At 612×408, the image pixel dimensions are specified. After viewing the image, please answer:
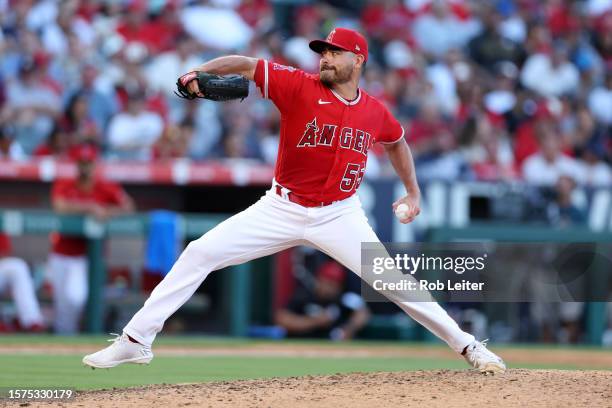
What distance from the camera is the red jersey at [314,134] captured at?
6.12 m

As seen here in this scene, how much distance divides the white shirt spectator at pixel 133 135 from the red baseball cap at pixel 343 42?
5.60 meters

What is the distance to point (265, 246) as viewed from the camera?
6.24 metres

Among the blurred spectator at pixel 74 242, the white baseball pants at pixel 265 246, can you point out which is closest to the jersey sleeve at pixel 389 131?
the white baseball pants at pixel 265 246

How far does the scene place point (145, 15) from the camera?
43.8 ft

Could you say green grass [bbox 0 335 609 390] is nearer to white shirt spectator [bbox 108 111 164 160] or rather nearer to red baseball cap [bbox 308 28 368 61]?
white shirt spectator [bbox 108 111 164 160]

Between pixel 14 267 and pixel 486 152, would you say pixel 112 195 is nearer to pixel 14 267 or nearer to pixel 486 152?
pixel 14 267

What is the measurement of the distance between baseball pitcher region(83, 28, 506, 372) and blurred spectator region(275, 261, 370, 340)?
5.29 meters

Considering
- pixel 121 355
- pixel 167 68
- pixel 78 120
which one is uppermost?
pixel 167 68

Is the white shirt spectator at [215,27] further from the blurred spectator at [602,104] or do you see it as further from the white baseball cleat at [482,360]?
the white baseball cleat at [482,360]

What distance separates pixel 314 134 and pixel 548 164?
790 centimetres

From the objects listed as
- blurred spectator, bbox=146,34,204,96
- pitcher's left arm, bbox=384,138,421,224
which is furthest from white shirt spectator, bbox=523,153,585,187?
pitcher's left arm, bbox=384,138,421,224

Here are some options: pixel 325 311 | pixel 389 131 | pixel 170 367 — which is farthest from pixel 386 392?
pixel 325 311

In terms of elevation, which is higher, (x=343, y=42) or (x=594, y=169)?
(x=594, y=169)

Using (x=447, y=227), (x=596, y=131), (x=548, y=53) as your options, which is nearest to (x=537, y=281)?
(x=447, y=227)
